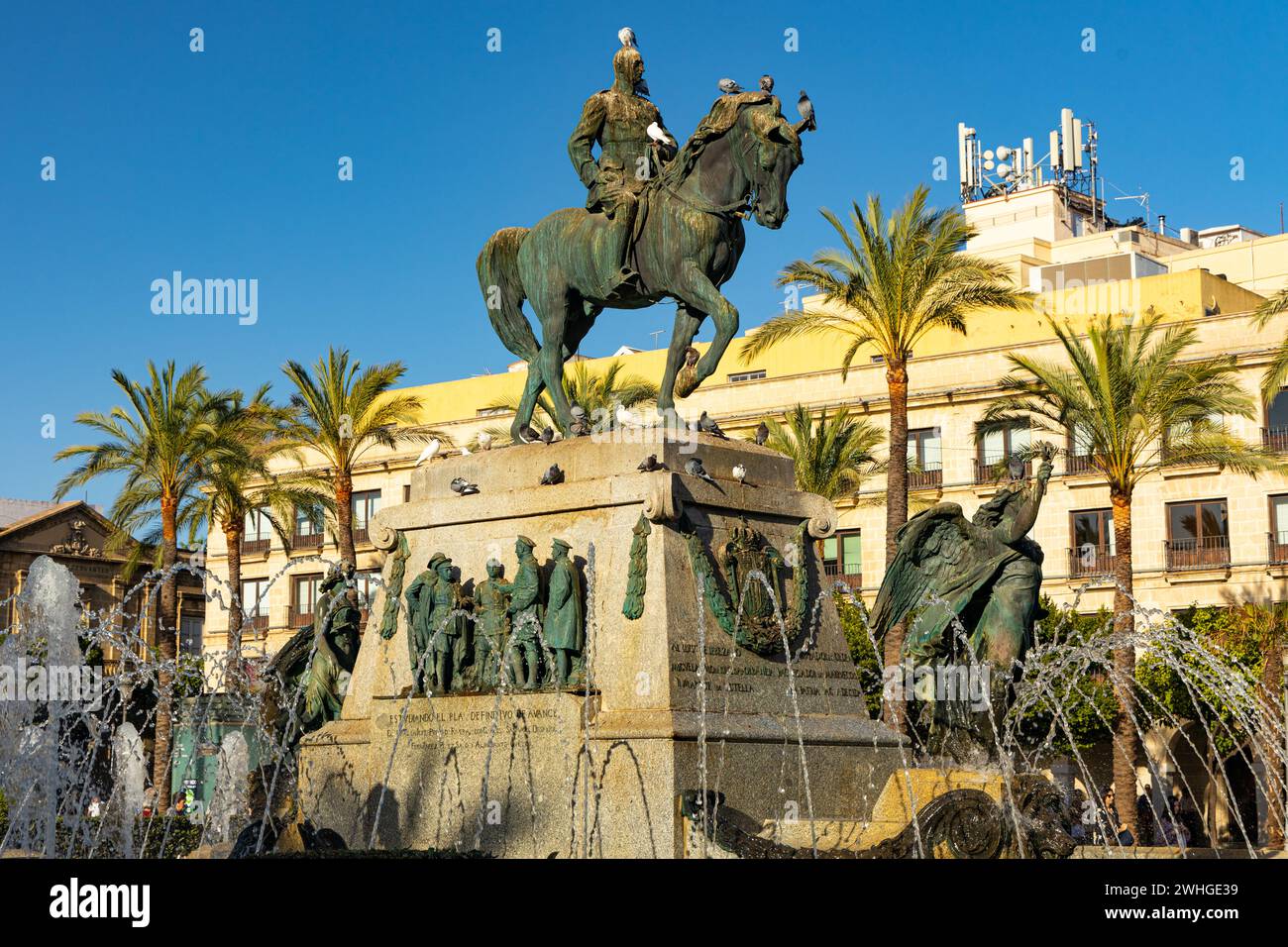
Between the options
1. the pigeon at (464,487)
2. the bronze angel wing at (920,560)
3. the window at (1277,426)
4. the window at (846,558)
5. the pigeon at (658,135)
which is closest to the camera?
the pigeon at (464,487)

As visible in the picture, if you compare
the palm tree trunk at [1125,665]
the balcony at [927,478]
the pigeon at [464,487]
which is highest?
the balcony at [927,478]

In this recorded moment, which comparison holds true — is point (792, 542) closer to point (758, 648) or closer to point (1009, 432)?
point (758, 648)

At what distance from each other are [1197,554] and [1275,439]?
374cm

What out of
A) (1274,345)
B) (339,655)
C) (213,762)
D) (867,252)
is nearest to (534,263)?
(339,655)

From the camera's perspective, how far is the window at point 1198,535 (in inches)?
1913

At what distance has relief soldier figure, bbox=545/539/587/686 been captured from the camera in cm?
1299

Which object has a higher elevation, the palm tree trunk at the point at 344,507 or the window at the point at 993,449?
the window at the point at 993,449

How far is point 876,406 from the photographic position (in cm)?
5431

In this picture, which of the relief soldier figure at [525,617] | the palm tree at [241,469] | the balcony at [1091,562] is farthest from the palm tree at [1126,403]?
the relief soldier figure at [525,617]

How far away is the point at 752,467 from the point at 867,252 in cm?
2286

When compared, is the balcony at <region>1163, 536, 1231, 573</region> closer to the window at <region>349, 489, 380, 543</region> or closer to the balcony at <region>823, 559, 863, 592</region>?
the balcony at <region>823, 559, 863, 592</region>

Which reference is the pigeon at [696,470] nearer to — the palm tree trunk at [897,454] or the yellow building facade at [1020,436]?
the palm tree trunk at [897,454]

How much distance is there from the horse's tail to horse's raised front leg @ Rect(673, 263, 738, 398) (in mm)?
1964

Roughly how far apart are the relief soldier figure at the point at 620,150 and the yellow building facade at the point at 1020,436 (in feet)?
92.2
